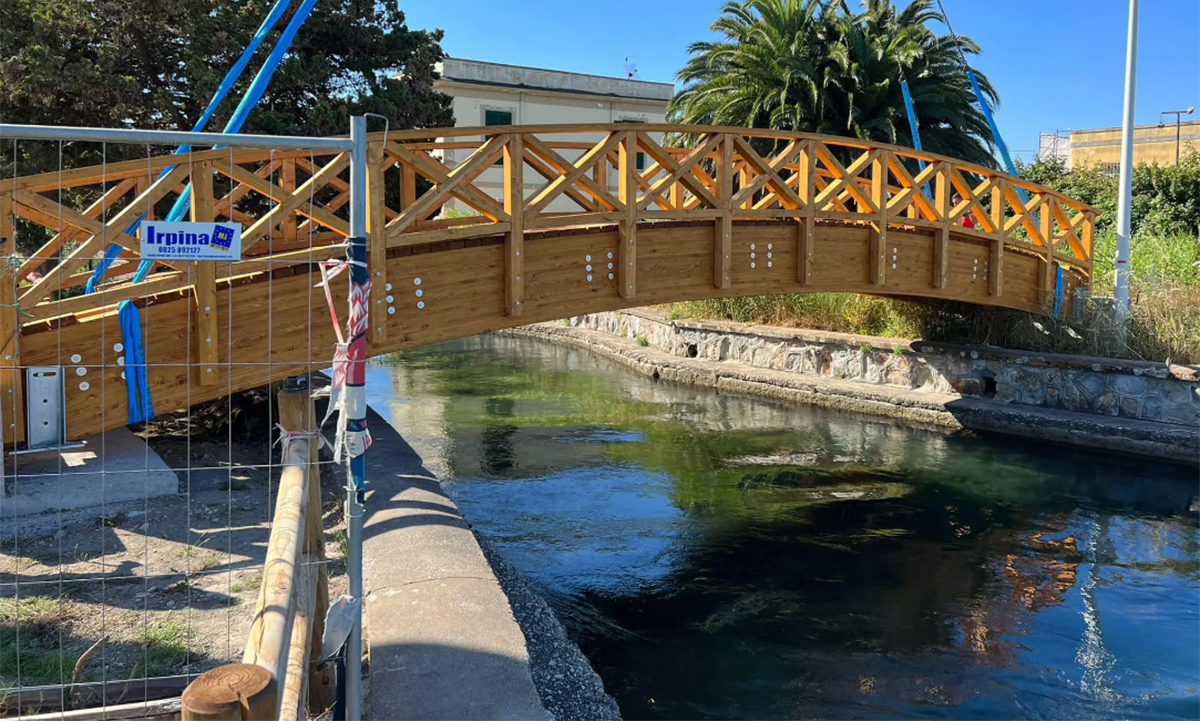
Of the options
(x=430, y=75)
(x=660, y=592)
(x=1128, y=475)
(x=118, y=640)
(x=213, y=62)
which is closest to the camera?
(x=118, y=640)

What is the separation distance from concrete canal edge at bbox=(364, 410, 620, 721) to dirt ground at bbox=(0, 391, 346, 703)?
41 cm

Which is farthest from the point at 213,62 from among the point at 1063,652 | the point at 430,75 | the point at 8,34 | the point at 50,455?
the point at 1063,652

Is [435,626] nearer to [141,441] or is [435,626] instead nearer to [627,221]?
[141,441]

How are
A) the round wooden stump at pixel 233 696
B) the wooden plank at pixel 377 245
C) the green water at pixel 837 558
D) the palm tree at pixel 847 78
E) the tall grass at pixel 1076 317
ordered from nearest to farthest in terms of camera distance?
the round wooden stump at pixel 233 696, the green water at pixel 837 558, the wooden plank at pixel 377 245, the tall grass at pixel 1076 317, the palm tree at pixel 847 78

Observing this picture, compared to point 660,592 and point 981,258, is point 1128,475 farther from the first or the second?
point 660,592

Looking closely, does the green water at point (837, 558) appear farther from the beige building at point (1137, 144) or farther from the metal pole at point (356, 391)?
the beige building at point (1137, 144)

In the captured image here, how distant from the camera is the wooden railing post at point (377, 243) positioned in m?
6.56

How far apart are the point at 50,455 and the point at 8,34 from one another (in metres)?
7.08

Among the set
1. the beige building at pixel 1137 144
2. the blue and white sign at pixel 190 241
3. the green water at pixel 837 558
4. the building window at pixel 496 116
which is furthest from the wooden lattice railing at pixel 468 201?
the beige building at pixel 1137 144

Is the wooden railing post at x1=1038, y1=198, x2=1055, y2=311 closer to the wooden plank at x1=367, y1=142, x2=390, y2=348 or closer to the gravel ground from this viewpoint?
the gravel ground

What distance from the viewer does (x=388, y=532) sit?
619 cm

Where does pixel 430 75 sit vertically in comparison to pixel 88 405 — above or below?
above

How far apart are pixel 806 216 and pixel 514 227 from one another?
362 cm

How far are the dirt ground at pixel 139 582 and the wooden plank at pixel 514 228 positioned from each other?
198cm
